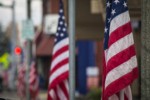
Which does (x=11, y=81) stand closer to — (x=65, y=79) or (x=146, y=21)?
(x=65, y=79)

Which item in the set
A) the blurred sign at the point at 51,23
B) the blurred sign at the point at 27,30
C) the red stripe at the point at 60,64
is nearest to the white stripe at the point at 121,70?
the red stripe at the point at 60,64

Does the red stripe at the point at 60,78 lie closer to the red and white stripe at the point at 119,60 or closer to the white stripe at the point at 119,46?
the red and white stripe at the point at 119,60

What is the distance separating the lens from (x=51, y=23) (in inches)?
1662

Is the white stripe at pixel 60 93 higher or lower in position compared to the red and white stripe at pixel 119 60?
lower

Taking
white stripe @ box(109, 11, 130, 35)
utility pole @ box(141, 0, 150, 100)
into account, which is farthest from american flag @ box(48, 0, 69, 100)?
utility pole @ box(141, 0, 150, 100)

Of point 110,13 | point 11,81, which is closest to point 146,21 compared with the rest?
point 110,13

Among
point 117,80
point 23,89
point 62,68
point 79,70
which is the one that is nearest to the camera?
point 117,80

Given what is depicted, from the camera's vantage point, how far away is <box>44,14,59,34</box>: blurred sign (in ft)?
138

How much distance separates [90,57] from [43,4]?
1124 centimetres

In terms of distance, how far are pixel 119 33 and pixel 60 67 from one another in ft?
12.3

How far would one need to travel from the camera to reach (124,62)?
894cm

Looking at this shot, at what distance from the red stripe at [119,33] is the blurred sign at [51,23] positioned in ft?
107

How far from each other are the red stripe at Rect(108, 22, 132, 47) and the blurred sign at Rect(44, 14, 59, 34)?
107 ft

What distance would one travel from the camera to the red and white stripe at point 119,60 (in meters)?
8.85
